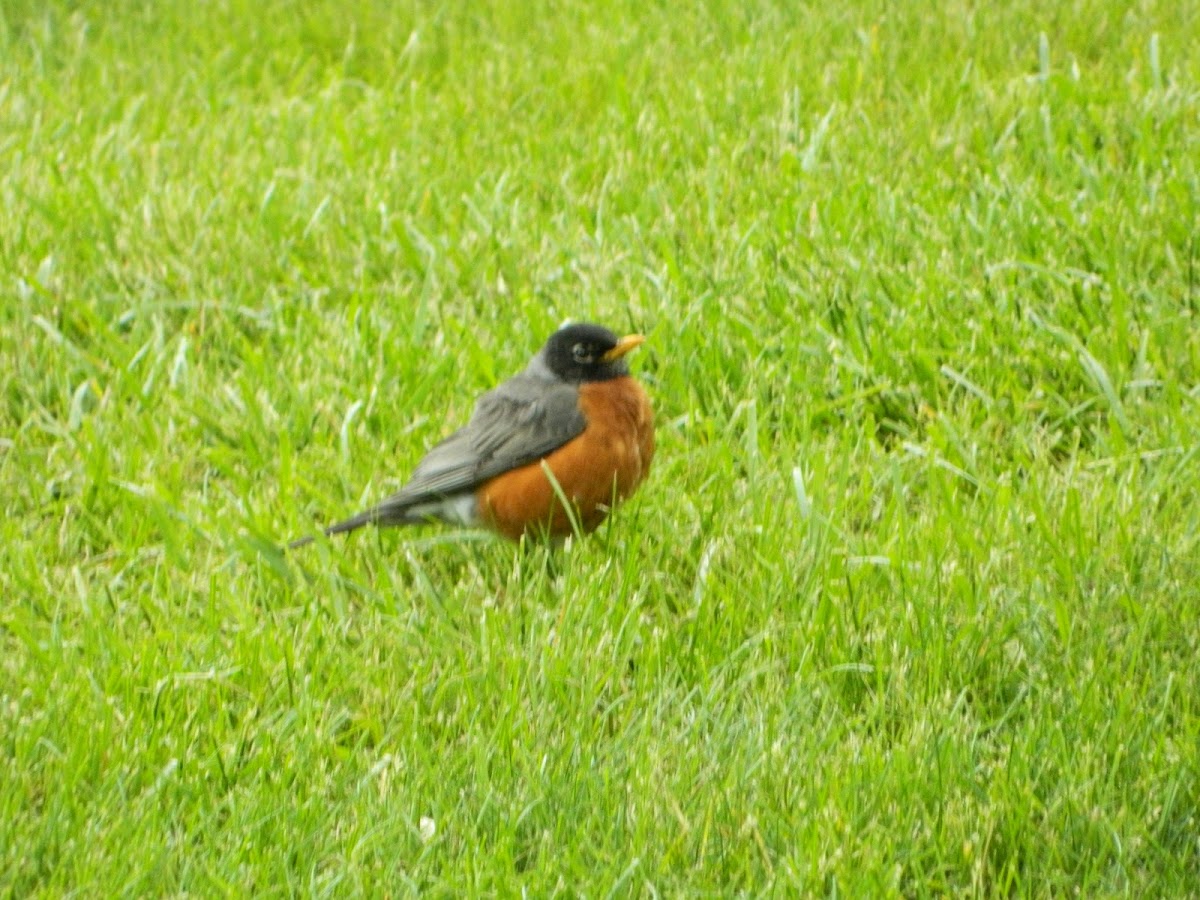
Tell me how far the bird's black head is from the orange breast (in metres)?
0.11

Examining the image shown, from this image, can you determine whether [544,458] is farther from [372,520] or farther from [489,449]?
[372,520]

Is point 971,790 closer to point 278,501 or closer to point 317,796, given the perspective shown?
point 317,796

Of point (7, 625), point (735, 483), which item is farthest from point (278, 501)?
point (735, 483)

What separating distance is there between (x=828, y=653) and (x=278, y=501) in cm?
166

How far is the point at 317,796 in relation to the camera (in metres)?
3.36

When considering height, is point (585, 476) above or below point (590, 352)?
below

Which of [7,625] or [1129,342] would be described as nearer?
[7,625]

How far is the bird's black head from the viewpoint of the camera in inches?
179

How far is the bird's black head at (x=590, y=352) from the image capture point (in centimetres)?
454

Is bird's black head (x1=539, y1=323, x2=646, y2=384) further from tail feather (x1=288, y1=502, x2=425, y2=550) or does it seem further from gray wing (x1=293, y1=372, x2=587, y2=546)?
tail feather (x1=288, y1=502, x2=425, y2=550)

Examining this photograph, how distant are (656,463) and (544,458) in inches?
18.1

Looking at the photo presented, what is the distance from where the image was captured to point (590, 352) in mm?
4551

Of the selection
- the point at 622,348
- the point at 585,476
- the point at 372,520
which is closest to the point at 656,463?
the point at 622,348

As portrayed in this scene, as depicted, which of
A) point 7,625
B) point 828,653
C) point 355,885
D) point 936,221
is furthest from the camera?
point 936,221
